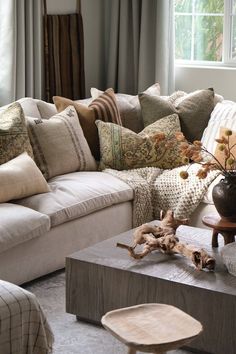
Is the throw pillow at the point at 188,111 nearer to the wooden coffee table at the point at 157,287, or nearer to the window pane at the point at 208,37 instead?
the window pane at the point at 208,37

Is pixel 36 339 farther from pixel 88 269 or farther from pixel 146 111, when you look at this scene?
pixel 146 111

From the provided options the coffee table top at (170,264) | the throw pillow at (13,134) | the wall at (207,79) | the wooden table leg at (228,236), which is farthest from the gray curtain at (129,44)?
the wooden table leg at (228,236)

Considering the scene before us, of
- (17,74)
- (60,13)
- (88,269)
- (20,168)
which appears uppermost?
(60,13)

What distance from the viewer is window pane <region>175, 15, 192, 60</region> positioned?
20.9ft

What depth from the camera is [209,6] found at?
245 inches

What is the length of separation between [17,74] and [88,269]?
2.28 meters

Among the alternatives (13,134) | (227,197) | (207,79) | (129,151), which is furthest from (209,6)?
(227,197)

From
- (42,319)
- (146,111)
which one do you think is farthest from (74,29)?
(42,319)

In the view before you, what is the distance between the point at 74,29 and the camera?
6.14m

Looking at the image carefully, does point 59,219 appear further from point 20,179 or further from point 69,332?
point 69,332

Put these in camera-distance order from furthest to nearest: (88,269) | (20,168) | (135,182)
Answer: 1. (135,182)
2. (20,168)
3. (88,269)

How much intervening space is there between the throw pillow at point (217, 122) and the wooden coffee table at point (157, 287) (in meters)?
1.37

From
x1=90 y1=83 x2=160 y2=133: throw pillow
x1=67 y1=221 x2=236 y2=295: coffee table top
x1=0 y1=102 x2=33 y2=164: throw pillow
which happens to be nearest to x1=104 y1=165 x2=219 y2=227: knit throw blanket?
x1=90 y1=83 x2=160 y2=133: throw pillow

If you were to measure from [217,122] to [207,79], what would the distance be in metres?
1.02
